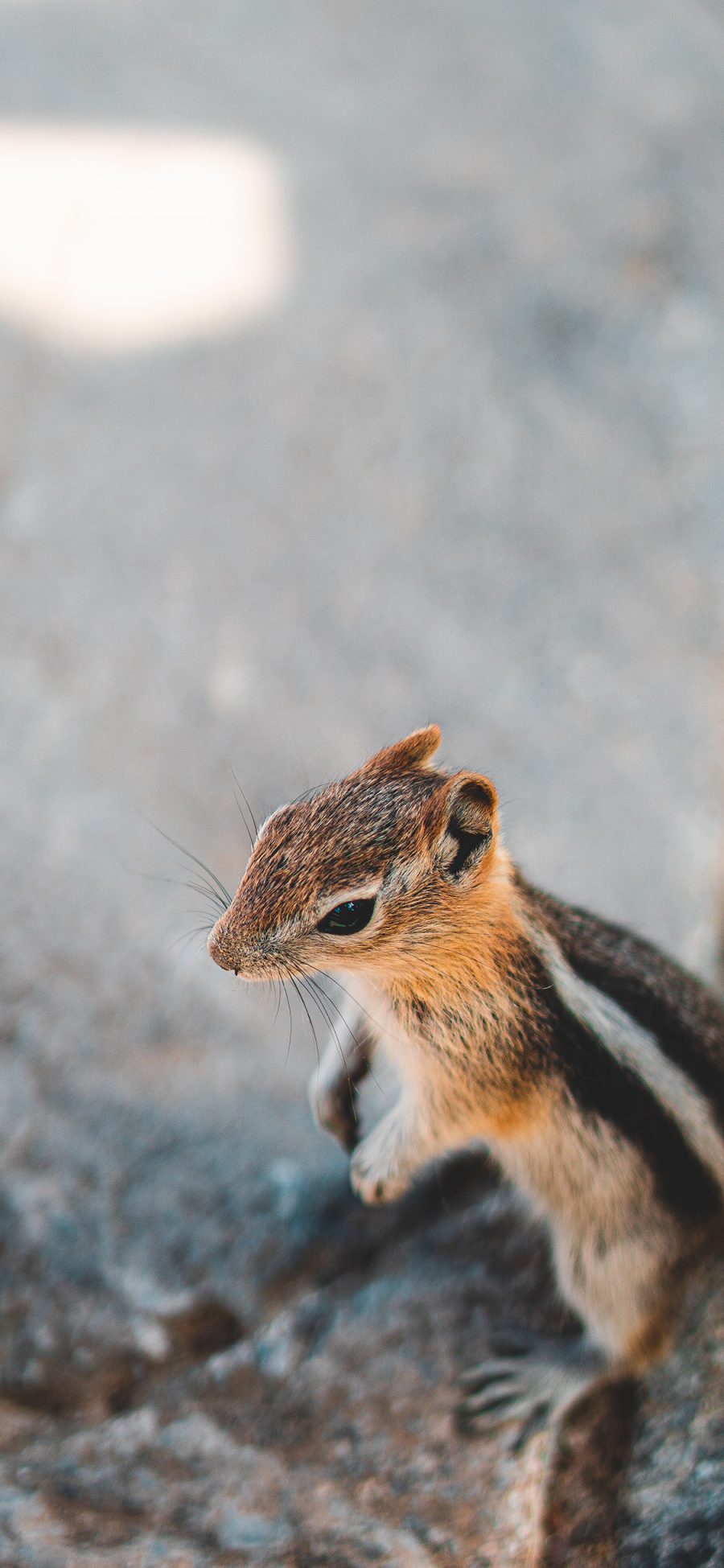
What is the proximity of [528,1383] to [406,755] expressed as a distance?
1150mm

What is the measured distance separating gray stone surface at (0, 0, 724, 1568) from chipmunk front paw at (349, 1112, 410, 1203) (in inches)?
11.3

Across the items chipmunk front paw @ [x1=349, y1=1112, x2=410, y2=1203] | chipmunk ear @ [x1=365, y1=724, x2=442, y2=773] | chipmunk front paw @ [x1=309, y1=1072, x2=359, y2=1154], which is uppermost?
chipmunk ear @ [x1=365, y1=724, x2=442, y2=773]

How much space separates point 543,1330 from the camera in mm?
2264

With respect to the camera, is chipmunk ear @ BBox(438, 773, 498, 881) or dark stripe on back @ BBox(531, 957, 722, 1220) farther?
dark stripe on back @ BBox(531, 957, 722, 1220)

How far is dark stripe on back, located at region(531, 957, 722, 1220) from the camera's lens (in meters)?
1.99

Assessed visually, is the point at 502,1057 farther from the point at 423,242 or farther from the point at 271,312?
the point at 423,242

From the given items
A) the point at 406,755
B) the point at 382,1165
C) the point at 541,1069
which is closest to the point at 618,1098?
the point at 541,1069

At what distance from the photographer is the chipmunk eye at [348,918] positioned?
1711mm

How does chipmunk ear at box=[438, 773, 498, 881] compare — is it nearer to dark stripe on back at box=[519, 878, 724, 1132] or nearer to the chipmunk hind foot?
dark stripe on back at box=[519, 878, 724, 1132]

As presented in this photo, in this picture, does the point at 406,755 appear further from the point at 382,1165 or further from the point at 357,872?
the point at 382,1165

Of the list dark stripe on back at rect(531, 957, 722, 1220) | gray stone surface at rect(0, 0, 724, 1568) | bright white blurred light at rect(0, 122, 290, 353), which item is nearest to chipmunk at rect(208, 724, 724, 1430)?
dark stripe on back at rect(531, 957, 722, 1220)

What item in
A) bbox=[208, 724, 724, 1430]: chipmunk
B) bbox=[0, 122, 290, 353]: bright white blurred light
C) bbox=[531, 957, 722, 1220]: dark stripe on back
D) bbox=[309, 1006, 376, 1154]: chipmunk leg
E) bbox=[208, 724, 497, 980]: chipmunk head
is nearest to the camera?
bbox=[208, 724, 497, 980]: chipmunk head

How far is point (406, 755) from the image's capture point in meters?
1.87

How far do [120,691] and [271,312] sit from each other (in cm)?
156
